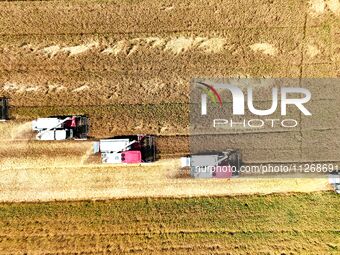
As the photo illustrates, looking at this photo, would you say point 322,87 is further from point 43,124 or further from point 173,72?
point 43,124

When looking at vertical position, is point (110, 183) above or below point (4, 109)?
below

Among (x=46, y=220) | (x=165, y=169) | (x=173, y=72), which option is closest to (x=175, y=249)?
(x=165, y=169)

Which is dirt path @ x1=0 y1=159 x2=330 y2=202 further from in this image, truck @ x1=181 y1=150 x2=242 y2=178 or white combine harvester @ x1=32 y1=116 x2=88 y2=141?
white combine harvester @ x1=32 y1=116 x2=88 y2=141

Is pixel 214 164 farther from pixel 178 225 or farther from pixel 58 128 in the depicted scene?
pixel 58 128

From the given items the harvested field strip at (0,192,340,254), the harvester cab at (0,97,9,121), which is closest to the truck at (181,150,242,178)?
the harvested field strip at (0,192,340,254)

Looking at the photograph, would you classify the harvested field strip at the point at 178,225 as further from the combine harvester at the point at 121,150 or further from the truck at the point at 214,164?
the combine harvester at the point at 121,150

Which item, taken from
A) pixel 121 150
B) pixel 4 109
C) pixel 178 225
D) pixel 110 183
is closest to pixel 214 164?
pixel 178 225
